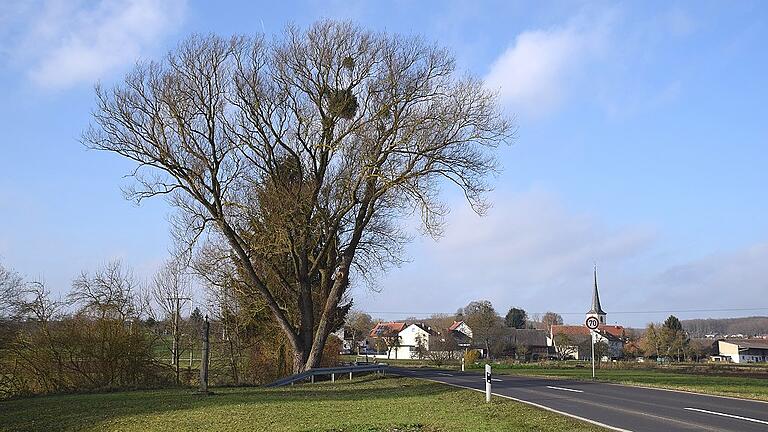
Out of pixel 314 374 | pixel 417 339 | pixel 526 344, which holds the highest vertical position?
pixel 417 339

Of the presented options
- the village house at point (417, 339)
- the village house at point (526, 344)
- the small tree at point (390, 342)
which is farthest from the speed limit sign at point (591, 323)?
the small tree at point (390, 342)

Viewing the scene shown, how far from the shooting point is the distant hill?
18375cm

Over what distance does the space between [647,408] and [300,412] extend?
7831 millimetres

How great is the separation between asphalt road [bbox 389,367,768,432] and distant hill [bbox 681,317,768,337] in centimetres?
17626

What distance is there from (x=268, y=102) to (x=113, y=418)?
648 inches

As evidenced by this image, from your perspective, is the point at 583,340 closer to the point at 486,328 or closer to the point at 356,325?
the point at 486,328

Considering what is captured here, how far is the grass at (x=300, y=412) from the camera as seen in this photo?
548 inches

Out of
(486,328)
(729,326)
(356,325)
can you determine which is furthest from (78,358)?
(729,326)

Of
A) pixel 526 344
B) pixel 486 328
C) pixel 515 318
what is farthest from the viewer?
pixel 515 318

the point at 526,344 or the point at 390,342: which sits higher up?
the point at 390,342

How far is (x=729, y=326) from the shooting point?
191m

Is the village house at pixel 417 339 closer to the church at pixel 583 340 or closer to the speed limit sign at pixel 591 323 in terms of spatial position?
the church at pixel 583 340

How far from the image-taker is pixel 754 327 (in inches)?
7293

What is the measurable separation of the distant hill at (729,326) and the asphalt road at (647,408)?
176 meters
